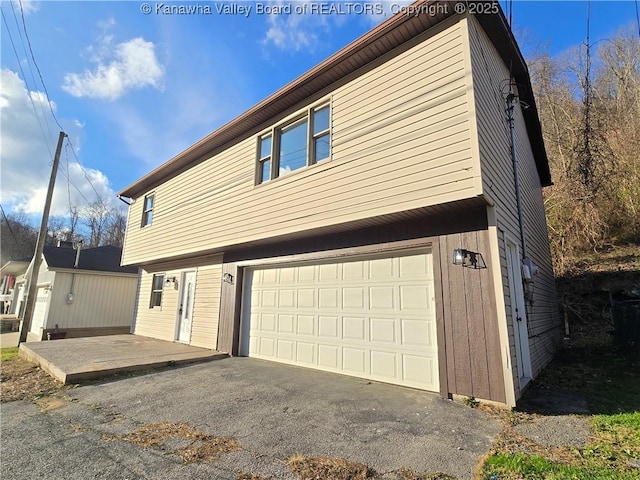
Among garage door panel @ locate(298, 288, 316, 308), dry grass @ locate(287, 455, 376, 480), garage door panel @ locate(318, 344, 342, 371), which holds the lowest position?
dry grass @ locate(287, 455, 376, 480)

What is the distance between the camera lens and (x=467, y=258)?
4.62 metres

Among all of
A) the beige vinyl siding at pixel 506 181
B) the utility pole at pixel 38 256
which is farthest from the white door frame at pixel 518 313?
the utility pole at pixel 38 256

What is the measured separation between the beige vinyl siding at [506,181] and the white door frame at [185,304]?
27.6 ft

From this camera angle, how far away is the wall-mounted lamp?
14.8ft

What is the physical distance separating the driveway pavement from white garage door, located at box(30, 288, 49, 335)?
12.2 meters

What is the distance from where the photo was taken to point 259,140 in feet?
26.1

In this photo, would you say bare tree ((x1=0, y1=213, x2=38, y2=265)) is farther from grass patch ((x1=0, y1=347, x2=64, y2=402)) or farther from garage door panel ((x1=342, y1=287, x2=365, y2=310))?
garage door panel ((x1=342, y1=287, x2=365, y2=310))

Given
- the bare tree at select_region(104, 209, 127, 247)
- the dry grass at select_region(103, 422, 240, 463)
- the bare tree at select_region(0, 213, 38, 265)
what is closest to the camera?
the dry grass at select_region(103, 422, 240, 463)

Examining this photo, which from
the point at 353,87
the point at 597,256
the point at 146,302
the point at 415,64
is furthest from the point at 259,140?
the point at 597,256

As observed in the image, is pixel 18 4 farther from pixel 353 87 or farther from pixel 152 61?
pixel 353 87

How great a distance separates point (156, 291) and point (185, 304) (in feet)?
7.91

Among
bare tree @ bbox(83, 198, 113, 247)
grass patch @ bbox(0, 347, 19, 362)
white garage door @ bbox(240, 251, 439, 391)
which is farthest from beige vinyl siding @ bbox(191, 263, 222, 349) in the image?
bare tree @ bbox(83, 198, 113, 247)

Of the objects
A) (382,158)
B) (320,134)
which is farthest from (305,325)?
(320,134)

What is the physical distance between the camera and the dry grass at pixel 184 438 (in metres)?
2.95
